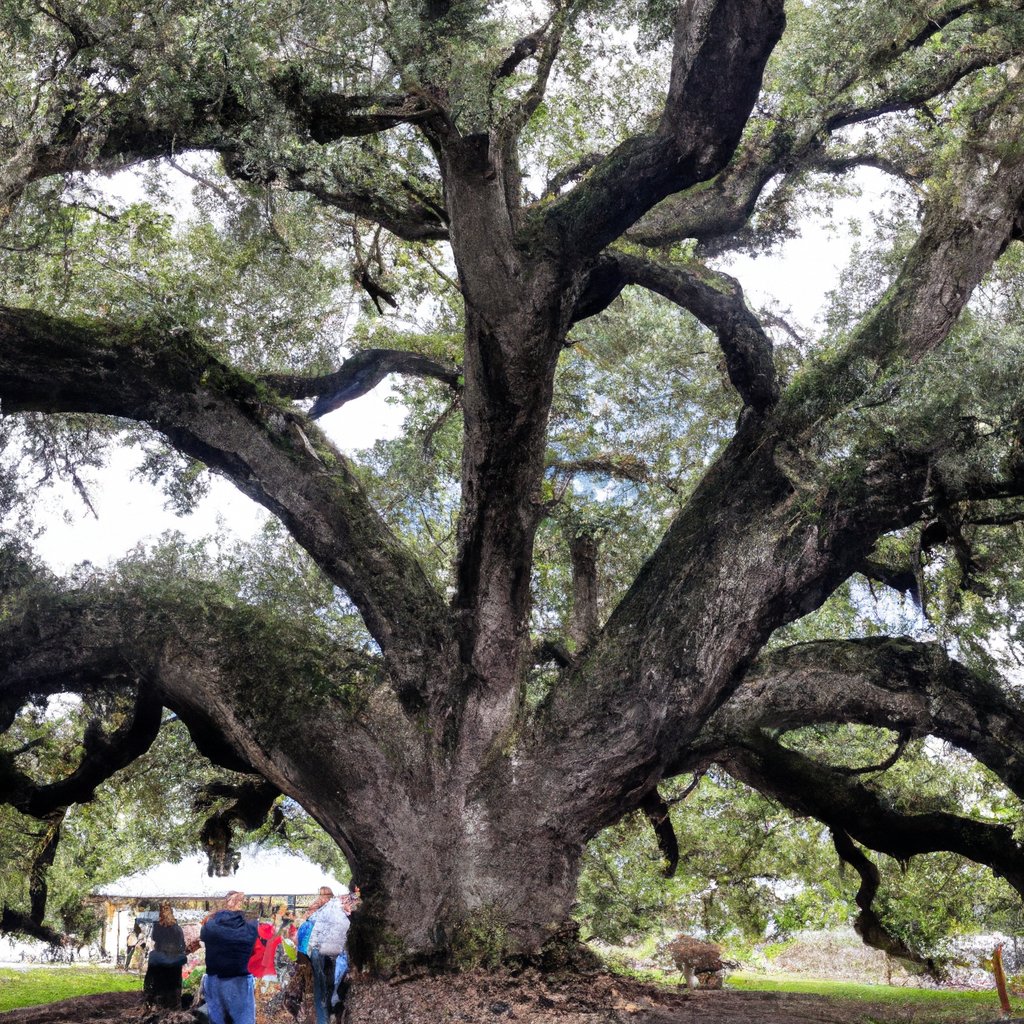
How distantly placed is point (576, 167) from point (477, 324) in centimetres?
345

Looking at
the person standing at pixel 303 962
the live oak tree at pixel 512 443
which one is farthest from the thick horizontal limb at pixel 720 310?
the person standing at pixel 303 962

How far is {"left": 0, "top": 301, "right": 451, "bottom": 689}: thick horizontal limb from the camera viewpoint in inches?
291

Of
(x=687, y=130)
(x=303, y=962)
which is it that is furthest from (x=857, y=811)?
(x=687, y=130)

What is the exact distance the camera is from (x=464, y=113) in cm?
690

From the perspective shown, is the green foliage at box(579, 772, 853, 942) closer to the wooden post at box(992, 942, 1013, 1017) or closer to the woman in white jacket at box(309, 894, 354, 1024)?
the wooden post at box(992, 942, 1013, 1017)

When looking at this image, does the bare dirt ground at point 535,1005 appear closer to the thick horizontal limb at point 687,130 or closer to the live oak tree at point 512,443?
the live oak tree at point 512,443

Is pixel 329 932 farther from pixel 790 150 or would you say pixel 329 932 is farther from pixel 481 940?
pixel 790 150

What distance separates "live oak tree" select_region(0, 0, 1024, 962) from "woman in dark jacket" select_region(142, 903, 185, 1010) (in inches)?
60.6

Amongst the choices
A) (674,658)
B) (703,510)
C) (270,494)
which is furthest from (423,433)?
(674,658)

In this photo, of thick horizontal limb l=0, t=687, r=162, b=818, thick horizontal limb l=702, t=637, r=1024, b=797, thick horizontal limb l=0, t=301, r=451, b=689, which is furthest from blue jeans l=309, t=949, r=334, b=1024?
thick horizontal limb l=702, t=637, r=1024, b=797

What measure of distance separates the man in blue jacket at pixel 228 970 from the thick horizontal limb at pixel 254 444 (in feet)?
7.29

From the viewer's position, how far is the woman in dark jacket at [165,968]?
8.70m

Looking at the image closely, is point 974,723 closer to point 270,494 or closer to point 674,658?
point 674,658

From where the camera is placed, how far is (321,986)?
24.6ft
